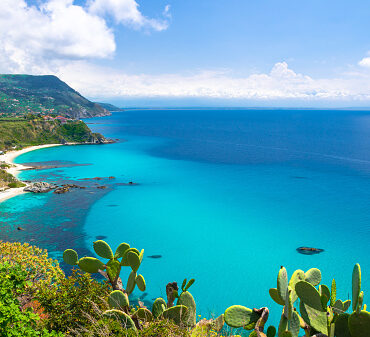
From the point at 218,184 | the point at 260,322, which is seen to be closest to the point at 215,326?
the point at 260,322

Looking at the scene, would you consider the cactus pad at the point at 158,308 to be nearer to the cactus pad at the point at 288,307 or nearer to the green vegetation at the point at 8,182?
the cactus pad at the point at 288,307

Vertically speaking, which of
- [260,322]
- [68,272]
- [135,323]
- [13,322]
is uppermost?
[260,322]

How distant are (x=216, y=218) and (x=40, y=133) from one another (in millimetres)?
114208

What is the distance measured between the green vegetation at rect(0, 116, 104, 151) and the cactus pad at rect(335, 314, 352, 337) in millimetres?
121249

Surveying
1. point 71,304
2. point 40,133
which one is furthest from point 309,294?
point 40,133

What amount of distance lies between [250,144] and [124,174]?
238ft

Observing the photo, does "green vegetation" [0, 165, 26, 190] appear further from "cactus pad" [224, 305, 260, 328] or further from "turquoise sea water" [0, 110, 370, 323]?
"cactus pad" [224, 305, 260, 328]

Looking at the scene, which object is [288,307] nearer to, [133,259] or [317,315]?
[317,315]

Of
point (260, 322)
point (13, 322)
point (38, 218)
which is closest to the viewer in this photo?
point (260, 322)

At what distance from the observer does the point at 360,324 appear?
26.5 ft

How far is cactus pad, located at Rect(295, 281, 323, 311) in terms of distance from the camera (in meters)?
8.44

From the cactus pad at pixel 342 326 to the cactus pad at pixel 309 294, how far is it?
1055 millimetres

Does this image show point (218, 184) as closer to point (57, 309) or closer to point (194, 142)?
point (57, 309)

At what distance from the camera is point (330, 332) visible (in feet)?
28.1
